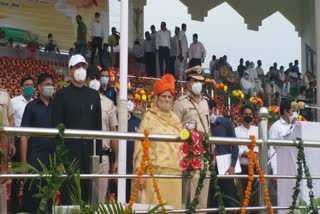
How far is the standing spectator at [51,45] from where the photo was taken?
57.9 ft

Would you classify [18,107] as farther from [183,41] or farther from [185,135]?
[183,41]

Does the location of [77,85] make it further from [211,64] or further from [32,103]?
[211,64]

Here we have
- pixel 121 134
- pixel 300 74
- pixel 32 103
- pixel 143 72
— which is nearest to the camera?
pixel 121 134

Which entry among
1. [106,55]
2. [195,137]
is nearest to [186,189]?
[195,137]

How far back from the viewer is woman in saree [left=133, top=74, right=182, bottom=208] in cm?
546

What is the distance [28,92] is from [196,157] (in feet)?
12.7

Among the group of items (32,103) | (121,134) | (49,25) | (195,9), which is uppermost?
(195,9)

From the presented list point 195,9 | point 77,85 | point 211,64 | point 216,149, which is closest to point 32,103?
point 77,85

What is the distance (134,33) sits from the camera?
68.4 ft

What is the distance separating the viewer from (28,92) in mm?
7566

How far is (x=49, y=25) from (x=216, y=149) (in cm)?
1194

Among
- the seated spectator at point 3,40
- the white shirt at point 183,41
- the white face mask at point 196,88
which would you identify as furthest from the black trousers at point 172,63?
the white face mask at point 196,88

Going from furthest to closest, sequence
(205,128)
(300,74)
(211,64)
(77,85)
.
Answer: (300,74) → (211,64) → (205,128) → (77,85)

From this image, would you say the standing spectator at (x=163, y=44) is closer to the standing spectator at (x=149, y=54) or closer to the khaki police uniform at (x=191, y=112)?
the standing spectator at (x=149, y=54)
